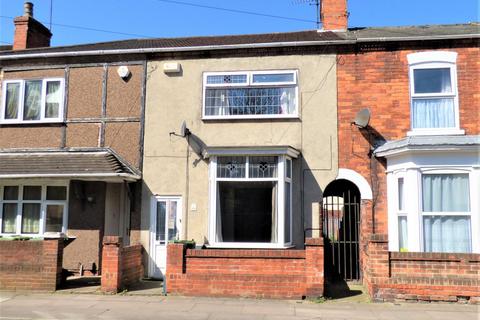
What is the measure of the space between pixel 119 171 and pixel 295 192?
13.8 ft

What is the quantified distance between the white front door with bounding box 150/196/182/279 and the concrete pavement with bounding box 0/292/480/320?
236 centimetres

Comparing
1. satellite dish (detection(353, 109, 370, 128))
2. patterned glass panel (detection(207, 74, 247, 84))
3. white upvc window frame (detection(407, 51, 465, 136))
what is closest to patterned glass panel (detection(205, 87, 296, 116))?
patterned glass panel (detection(207, 74, 247, 84))

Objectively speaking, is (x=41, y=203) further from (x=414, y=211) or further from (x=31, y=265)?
(x=414, y=211)

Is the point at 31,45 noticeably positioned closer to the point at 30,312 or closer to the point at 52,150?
the point at 52,150

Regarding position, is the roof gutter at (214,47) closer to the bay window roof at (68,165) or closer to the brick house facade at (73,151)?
the brick house facade at (73,151)

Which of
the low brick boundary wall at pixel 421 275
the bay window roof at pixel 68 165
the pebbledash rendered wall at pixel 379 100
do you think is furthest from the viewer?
the bay window roof at pixel 68 165

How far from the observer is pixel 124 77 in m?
12.2

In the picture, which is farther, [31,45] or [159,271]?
[31,45]

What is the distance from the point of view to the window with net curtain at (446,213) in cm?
953

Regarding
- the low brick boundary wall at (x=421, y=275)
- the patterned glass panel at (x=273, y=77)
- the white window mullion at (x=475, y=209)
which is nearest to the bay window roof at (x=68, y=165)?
the patterned glass panel at (x=273, y=77)

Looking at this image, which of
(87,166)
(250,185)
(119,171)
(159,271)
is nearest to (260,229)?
(250,185)

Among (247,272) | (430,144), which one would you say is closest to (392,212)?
(430,144)

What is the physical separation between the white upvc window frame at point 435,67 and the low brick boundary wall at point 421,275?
11.2ft

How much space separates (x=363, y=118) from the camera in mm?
10711
